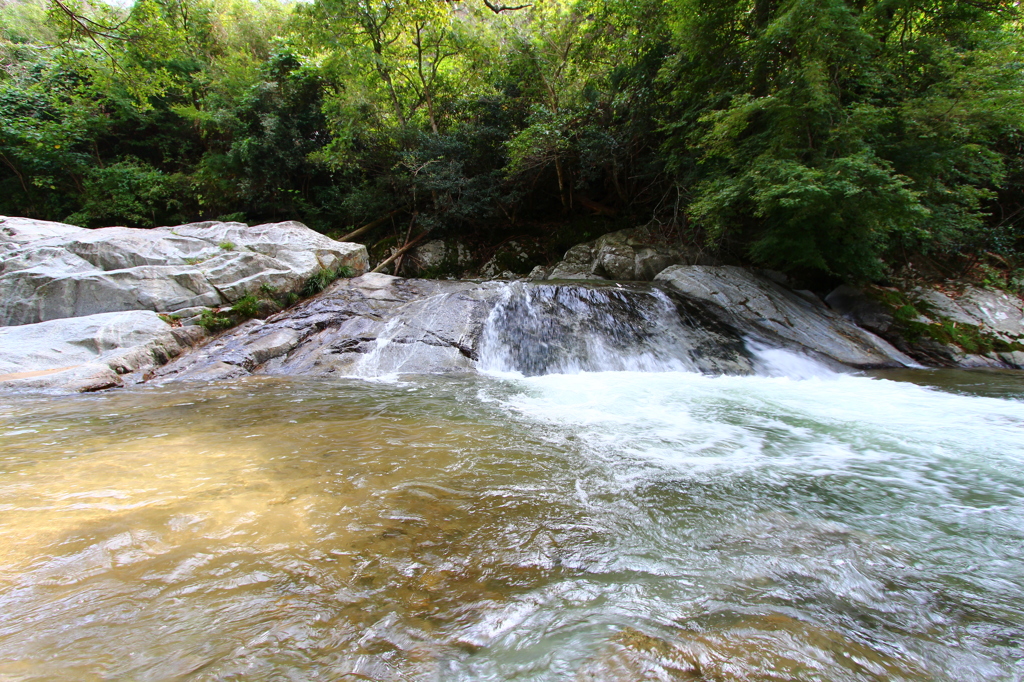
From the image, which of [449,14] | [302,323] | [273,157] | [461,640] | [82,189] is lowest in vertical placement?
[461,640]

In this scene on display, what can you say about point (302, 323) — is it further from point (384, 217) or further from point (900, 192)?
point (900, 192)

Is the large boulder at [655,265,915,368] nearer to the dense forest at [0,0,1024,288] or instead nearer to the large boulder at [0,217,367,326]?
the dense forest at [0,0,1024,288]

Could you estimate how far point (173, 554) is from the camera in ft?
6.30

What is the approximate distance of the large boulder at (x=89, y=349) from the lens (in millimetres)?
5422

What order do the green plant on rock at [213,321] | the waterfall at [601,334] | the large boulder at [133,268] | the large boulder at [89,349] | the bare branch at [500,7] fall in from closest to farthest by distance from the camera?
the large boulder at [89,349]
the waterfall at [601,334]
the large boulder at [133,268]
the green plant on rock at [213,321]
the bare branch at [500,7]

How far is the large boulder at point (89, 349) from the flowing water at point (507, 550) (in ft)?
5.90

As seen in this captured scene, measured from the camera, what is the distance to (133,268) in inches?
306

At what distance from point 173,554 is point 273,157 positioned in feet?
45.7

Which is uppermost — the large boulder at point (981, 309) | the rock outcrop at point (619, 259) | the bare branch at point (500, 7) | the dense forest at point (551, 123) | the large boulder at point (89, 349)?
the bare branch at point (500, 7)

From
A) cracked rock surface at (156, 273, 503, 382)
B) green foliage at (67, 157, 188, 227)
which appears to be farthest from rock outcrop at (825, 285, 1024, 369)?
green foliage at (67, 157, 188, 227)

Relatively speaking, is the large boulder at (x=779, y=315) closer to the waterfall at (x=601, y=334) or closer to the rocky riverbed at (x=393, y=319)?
the rocky riverbed at (x=393, y=319)

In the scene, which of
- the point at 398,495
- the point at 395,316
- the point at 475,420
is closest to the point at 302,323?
the point at 395,316

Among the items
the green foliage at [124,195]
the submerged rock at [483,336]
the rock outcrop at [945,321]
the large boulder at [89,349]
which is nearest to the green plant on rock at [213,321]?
the large boulder at [89,349]

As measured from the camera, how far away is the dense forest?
6.92 m
